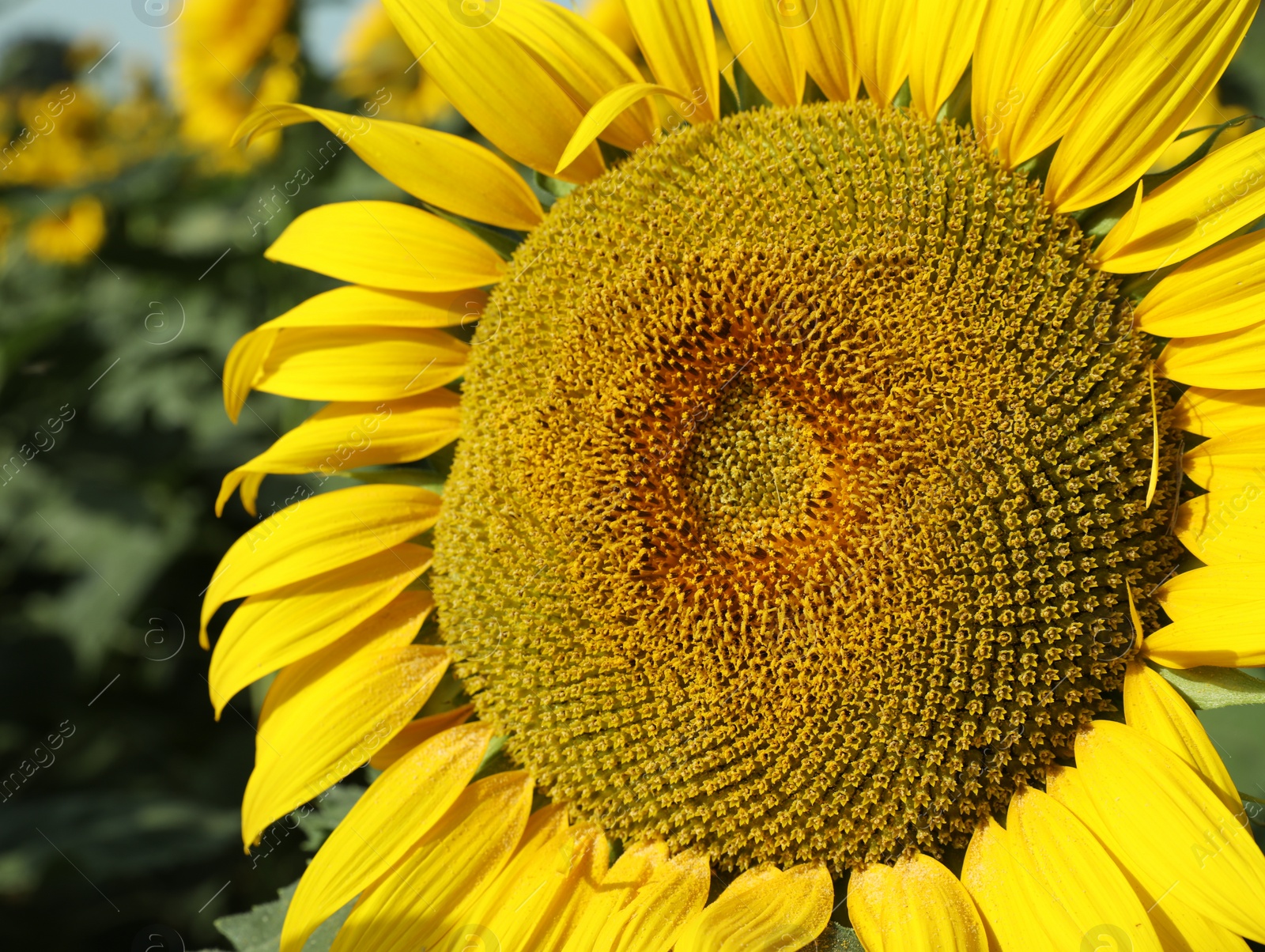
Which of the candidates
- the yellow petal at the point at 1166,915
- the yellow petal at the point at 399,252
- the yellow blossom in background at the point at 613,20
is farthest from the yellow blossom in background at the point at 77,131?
the yellow petal at the point at 1166,915

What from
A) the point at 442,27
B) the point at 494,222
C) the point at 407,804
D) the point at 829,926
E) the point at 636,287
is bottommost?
the point at 829,926

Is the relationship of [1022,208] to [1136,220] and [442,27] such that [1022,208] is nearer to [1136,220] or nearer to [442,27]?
[1136,220]

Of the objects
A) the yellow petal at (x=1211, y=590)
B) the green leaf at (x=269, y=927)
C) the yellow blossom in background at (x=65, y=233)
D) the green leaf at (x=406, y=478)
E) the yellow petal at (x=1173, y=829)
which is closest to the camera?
the yellow petal at (x=1173, y=829)

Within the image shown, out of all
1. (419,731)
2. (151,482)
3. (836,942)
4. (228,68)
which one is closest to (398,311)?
(419,731)

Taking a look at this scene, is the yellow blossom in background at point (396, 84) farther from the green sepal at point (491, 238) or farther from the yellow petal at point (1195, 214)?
the yellow petal at point (1195, 214)

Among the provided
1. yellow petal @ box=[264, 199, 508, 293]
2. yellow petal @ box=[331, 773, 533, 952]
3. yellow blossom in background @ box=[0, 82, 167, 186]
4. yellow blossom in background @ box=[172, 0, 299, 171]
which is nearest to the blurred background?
yellow blossom in background @ box=[172, 0, 299, 171]

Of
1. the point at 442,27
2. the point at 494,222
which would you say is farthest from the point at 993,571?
the point at 442,27

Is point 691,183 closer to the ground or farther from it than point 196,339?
closer to the ground
